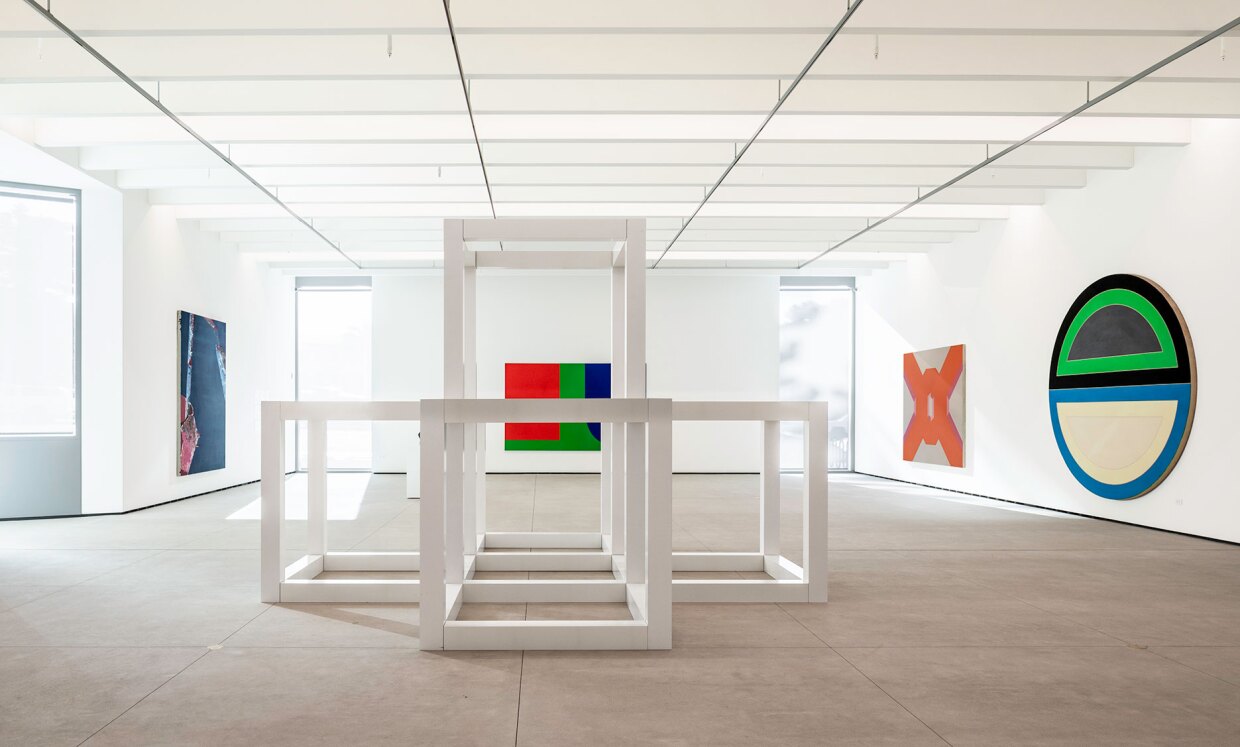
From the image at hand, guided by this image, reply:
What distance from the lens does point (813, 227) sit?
36.8 feet

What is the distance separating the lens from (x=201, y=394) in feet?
37.1

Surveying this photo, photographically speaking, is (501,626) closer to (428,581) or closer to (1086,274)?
(428,581)

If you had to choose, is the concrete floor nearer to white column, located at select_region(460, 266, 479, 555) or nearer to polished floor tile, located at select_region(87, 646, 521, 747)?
polished floor tile, located at select_region(87, 646, 521, 747)

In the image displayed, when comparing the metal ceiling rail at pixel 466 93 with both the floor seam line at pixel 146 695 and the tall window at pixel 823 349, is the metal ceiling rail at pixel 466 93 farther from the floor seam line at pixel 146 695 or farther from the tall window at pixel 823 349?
the tall window at pixel 823 349

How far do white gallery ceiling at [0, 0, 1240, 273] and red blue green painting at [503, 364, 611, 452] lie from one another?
4693mm

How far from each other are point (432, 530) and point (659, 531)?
38.9 inches

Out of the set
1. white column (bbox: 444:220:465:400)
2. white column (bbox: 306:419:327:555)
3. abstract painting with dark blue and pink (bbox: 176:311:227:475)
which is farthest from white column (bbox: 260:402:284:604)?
abstract painting with dark blue and pink (bbox: 176:311:227:475)

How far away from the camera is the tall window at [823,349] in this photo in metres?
15.8

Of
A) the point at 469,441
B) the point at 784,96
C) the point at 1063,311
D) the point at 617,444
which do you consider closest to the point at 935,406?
the point at 1063,311

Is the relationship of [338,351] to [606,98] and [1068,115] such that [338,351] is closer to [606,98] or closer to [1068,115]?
[606,98]

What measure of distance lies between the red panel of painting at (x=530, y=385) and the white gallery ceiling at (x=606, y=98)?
4.69 meters

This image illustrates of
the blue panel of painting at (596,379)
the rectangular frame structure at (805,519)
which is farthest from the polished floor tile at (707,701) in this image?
the blue panel of painting at (596,379)

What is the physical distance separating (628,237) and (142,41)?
3.67 m

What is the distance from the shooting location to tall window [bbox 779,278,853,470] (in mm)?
15820
